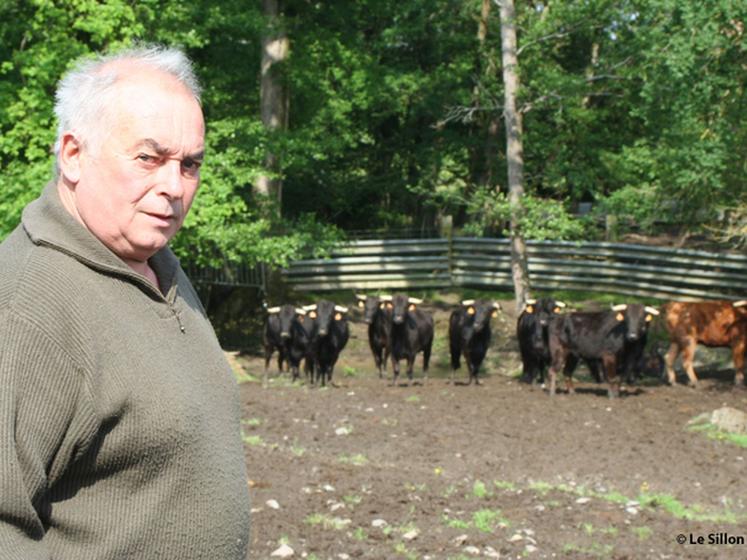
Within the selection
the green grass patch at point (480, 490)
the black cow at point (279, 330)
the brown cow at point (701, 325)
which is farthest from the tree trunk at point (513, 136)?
the green grass patch at point (480, 490)

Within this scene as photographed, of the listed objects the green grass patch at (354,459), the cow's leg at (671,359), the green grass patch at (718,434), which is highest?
the green grass patch at (354,459)

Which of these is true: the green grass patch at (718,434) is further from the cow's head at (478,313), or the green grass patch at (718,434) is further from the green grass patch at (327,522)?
the cow's head at (478,313)

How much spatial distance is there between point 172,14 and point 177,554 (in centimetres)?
1989

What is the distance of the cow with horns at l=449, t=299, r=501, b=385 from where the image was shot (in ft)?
72.5

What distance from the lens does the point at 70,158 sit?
2680mm

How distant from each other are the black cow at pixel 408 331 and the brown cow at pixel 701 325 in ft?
15.1

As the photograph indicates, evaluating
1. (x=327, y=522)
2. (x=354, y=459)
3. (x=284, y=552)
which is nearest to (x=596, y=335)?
(x=354, y=459)

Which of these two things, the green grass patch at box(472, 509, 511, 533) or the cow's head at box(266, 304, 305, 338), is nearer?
the green grass patch at box(472, 509, 511, 533)

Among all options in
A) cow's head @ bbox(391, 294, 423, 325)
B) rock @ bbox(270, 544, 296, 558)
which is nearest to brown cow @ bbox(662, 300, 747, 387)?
cow's head @ bbox(391, 294, 423, 325)

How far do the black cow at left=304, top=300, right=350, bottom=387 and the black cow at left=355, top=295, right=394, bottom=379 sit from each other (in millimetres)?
649

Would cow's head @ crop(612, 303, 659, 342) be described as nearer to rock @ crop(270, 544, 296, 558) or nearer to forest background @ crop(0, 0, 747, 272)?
forest background @ crop(0, 0, 747, 272)

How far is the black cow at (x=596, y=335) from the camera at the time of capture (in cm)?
1988

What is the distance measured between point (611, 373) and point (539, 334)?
222cm

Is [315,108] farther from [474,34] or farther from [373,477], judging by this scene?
[373,477]
